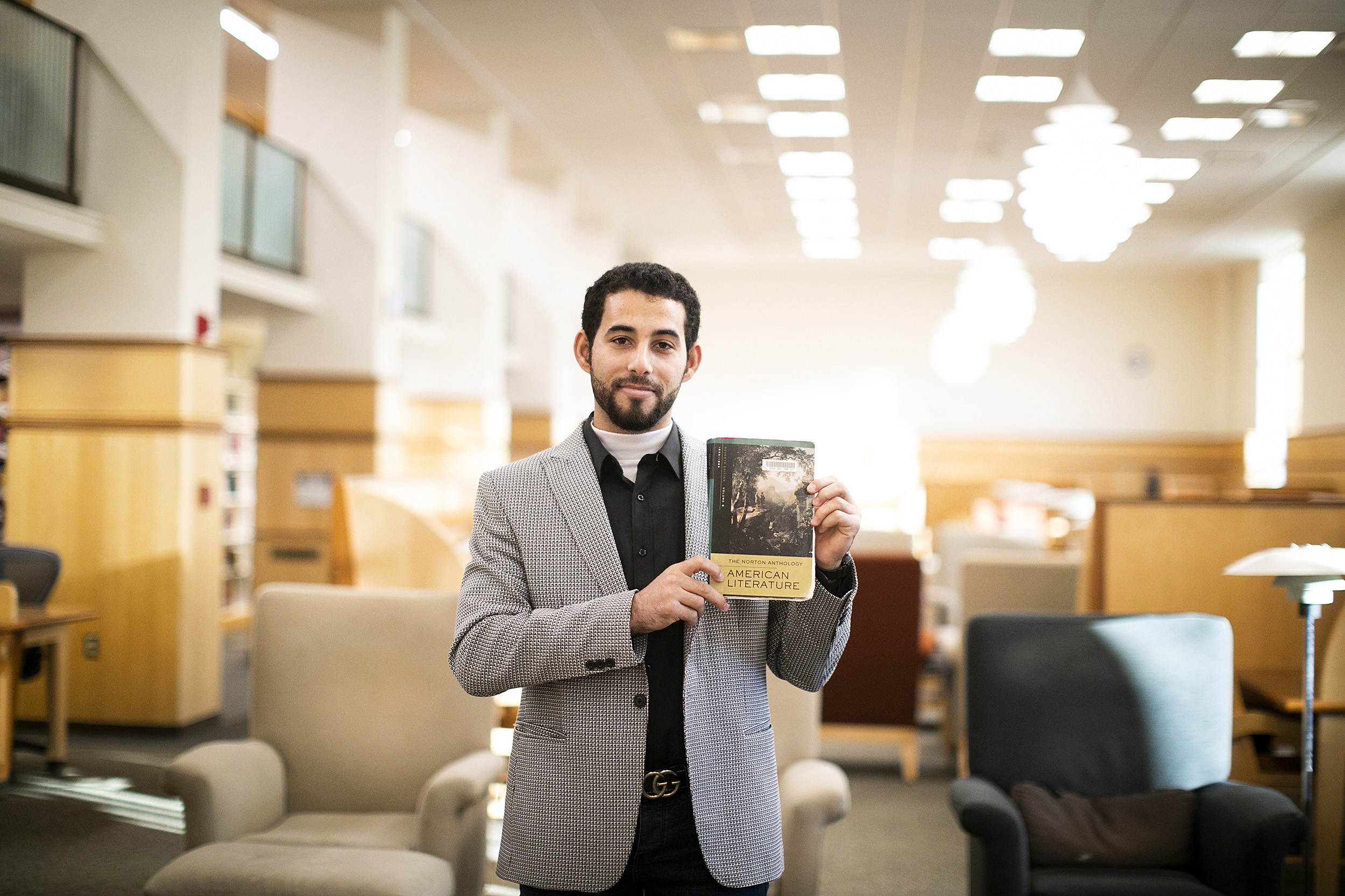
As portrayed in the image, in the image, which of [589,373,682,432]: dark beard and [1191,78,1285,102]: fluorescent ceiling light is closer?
[589,373,682,432]: dark beard

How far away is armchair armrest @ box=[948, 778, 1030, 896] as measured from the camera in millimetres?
2775

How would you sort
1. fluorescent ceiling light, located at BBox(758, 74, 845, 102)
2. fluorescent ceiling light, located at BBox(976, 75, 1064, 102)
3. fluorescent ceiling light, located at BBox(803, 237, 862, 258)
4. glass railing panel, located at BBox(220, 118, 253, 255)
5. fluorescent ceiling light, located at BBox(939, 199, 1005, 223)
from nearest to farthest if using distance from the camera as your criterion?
glass railing panel, located at BBox(220, 118, 253, 255) < fluorescent ceiling light, located at BBox(976, 75, 1064, 102) < fluorescent ceiling light, located at BBox(758, 74, 845, 102) < fluorescent ceiling light, located at BBox(939, 199, 1005, 223) < fluorescent ceiling light, located at BBox(803, 237, 862, 258)

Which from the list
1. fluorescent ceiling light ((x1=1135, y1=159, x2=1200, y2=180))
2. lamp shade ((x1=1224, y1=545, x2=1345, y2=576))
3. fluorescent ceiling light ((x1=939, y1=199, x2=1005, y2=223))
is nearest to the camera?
lamp shade ((x1=1224, y1=545, x2=1345, y2=576))

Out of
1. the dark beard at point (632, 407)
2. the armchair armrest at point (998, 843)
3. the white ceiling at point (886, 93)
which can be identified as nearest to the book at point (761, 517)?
the dark beard at point (632, 407)

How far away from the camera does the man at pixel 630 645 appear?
1668 mm

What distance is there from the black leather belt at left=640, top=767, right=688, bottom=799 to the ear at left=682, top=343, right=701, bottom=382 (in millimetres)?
657

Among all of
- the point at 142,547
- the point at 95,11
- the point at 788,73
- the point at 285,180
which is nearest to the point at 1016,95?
the point at 788,73

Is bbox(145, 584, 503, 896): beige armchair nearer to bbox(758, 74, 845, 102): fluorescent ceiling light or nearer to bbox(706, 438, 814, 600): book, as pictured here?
bbox(706, 438, 814, 600): book

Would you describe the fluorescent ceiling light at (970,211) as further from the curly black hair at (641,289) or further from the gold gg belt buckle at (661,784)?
the gold gg belt buckle at (661,784)

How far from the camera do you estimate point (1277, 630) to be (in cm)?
439

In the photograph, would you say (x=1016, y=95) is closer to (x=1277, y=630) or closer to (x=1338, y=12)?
(x=1338, y=12)

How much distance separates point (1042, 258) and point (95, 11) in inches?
468

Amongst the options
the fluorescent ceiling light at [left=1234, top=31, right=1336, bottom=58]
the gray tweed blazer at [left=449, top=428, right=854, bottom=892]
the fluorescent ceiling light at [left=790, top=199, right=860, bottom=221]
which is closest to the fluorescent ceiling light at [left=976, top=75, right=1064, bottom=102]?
the fluorescent ceiling light at [left=1234, top=31, right=1336, bottom=58]

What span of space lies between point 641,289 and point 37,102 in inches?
203
